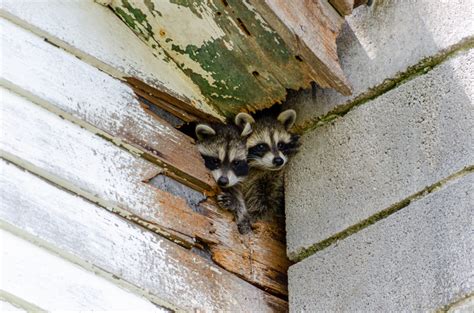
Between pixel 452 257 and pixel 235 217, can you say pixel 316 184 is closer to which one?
pixel 235 217

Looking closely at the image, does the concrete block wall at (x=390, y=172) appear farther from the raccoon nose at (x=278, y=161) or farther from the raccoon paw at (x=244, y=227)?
the raccoon nose at (x=278, y=161)

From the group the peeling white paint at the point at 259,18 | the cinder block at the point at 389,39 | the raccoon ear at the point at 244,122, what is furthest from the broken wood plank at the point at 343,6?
the raccoon ear at the point at 244,122

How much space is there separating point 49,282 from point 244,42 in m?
1.14

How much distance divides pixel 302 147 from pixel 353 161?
351 millimetres

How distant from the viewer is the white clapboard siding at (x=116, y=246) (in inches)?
132

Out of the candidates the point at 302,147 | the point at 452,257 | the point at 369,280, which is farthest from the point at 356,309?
the point at 302,147

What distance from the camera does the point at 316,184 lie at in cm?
405

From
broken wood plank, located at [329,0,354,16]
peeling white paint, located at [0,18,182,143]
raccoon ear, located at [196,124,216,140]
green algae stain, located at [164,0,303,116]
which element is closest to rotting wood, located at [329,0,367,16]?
broken wood plank, located at [329,0,354,16]

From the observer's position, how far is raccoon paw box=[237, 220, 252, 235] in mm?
4082

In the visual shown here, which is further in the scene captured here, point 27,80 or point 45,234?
point 27,80

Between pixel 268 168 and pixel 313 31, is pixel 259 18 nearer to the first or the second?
pixel 313 31

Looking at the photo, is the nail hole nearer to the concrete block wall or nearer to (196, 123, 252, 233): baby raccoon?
the concrete block wall

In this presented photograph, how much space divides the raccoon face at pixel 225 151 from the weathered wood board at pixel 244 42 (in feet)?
1.27

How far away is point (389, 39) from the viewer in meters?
3.91
